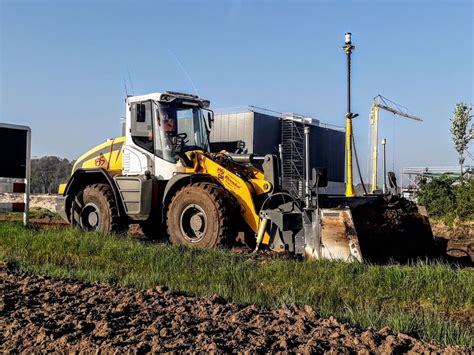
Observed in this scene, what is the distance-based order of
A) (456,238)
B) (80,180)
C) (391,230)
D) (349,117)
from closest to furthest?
(391,230)
(80,180)
(456,238)
(349,117)

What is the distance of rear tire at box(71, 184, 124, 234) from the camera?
36.6 feet

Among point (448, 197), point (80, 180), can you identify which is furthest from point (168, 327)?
point (448, 197)

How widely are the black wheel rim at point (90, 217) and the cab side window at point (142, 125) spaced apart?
172cm

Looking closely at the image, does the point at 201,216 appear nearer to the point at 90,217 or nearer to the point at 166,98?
the point at 166,98

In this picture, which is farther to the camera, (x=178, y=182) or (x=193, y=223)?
(x=178, y=182)

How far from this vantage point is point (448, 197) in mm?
16984

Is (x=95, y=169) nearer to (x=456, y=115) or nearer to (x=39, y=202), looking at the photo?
(x=39, y=202)

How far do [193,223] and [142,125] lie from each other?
7.51ft

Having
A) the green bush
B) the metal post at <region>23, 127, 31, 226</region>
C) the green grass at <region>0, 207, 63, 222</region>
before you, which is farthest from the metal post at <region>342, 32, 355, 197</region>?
the green grass at <region>0, 207, 63, 222</region>

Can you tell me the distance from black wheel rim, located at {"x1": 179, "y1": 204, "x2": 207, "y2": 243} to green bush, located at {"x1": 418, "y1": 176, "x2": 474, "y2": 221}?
29.1 ft

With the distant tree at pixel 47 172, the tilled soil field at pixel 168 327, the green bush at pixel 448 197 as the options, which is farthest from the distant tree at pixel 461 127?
the distant tree at pixel 47 172

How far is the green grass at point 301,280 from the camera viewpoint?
4.86m

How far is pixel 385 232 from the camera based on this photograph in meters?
8.79

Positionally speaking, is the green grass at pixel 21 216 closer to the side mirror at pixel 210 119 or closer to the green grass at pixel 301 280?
the side mirror at pixel 210 119
